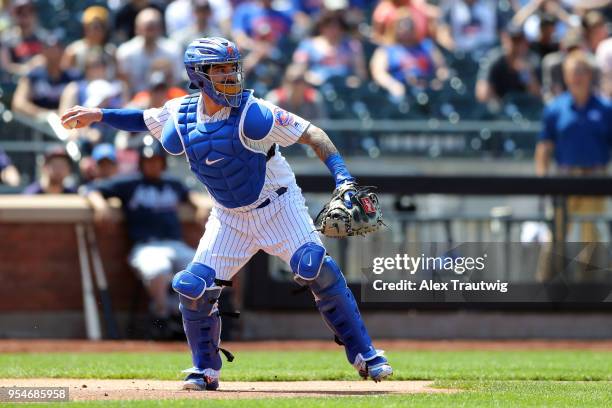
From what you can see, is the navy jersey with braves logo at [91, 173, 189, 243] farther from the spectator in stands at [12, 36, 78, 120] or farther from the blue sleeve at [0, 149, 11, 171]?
the spectator in stands at [12, 36, 78, 120]

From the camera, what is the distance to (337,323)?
273 inches

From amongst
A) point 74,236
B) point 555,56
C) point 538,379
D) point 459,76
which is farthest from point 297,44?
point 538,379

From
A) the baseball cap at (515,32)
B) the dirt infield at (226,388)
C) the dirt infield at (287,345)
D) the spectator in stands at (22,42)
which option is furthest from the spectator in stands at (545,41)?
the dirt infield at (226,388)

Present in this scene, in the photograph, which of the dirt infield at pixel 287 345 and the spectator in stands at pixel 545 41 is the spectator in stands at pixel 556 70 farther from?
the dirt infield at pixel 287 345

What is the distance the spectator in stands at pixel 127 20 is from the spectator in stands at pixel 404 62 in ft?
8.99

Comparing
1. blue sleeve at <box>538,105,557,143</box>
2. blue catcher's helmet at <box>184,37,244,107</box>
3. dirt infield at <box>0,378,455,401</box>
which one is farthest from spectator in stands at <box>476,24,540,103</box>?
blue catcher's helmet at <box>184,37,244,107</box>

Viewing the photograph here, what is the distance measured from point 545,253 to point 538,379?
3.75m

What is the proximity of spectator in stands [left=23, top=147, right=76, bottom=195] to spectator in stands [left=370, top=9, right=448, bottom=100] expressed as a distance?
13.0 ft

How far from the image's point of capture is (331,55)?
46.9 ft

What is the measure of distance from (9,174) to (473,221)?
449cm

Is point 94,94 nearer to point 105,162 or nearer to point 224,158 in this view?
point 105,162

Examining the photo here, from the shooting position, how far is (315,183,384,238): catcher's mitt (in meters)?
Answer: 6.59

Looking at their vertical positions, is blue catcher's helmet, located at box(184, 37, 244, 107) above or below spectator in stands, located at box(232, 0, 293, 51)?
above

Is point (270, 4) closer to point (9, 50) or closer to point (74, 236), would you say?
point (9, 50)
